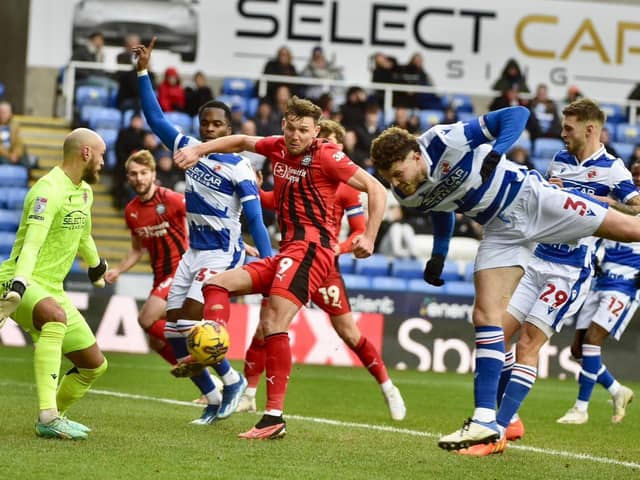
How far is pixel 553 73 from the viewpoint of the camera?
1061 inches

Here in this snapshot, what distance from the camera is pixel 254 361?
997cm

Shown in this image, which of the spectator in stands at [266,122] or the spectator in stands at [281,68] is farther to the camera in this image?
the spectator in stands at [281,68]

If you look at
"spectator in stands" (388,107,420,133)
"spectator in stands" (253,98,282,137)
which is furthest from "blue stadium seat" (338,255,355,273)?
"spectator in stands" (388,107,420,133)

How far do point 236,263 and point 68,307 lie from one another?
7.01ft

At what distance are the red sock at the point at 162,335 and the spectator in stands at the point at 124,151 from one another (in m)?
9.53

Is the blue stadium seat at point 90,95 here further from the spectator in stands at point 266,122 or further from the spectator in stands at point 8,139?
the spectator in stands at point 266,122

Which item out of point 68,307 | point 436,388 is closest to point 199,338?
point 68,307

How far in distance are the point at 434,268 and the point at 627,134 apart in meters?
17.5

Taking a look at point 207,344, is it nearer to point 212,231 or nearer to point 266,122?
point 212,231

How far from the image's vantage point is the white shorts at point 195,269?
9.27 m

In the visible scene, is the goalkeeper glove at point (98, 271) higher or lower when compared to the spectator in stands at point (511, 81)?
lower

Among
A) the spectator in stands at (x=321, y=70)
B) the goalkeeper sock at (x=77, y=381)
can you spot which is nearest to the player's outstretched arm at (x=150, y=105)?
the goalkeeper sock at (x=77, y=381)

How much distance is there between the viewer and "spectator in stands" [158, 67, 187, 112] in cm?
2180

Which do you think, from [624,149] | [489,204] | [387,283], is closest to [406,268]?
[387,283]
